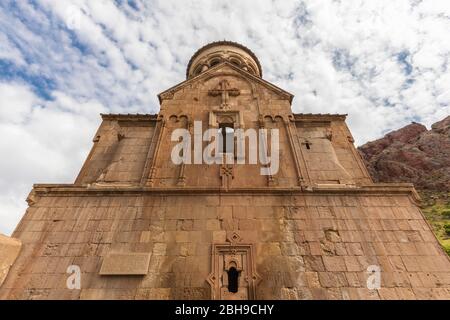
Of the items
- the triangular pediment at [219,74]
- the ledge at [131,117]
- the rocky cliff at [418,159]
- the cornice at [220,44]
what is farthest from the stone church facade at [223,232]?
the rocky cliff at [418,159]

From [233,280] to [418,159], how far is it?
51190 mm

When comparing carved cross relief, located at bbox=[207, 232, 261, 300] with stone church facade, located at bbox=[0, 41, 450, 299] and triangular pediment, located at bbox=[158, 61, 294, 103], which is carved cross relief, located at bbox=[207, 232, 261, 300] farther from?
triangular pediment, located at bbox=[158, 61, 294, 103]

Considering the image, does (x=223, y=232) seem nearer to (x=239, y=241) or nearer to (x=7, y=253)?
(x=239, y=241)

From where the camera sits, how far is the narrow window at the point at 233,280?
19.6 ft

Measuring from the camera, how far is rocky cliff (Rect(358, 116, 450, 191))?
4041 centimetres

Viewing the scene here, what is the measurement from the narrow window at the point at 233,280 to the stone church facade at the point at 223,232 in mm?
26

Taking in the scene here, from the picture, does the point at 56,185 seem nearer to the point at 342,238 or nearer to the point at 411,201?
the point at 342,238

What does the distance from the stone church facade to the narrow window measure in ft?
0.09

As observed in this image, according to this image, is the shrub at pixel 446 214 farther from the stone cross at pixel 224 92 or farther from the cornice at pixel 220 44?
the stone cross at pixel 224 92

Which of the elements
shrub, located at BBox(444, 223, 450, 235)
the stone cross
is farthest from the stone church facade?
shrub, located at BBox(444, 223, 450, 235)

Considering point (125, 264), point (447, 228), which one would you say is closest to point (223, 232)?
point (125, 264)

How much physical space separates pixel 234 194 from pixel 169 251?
2486 millimetres

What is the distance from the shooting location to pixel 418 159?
143ft

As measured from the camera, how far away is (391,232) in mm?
6809
